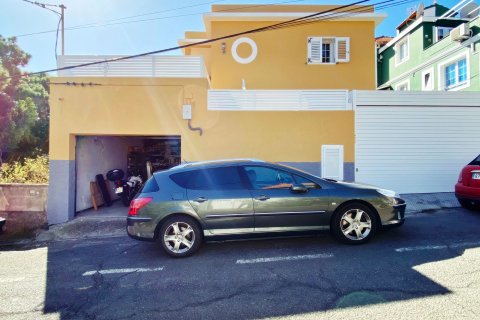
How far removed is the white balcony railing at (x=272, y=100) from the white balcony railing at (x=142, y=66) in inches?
35.4

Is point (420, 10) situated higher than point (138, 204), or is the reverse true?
point (420, 10)

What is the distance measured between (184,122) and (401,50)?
17234 millimetres

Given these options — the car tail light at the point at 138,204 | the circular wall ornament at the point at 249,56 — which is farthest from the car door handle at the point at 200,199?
the circular wall ornament at the point at 249,56

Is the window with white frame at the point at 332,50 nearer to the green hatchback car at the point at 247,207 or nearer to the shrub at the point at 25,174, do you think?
the green hatchback car at the point at 247,207

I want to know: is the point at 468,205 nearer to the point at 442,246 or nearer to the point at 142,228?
the point at 442,246

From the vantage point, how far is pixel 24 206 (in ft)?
25.3

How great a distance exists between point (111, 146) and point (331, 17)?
940 cm

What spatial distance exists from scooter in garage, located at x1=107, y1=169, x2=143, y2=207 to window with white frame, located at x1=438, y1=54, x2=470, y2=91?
50.2ft

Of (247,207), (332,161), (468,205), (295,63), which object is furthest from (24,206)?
(468,205)

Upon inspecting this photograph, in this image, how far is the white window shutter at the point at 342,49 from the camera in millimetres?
11055

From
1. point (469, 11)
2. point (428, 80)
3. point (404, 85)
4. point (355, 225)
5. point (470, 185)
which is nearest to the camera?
point (355, 225)

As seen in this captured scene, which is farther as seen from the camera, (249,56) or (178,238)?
(249,56)

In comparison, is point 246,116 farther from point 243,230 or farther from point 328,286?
point 328,286

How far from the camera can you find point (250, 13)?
1111 centimetres
